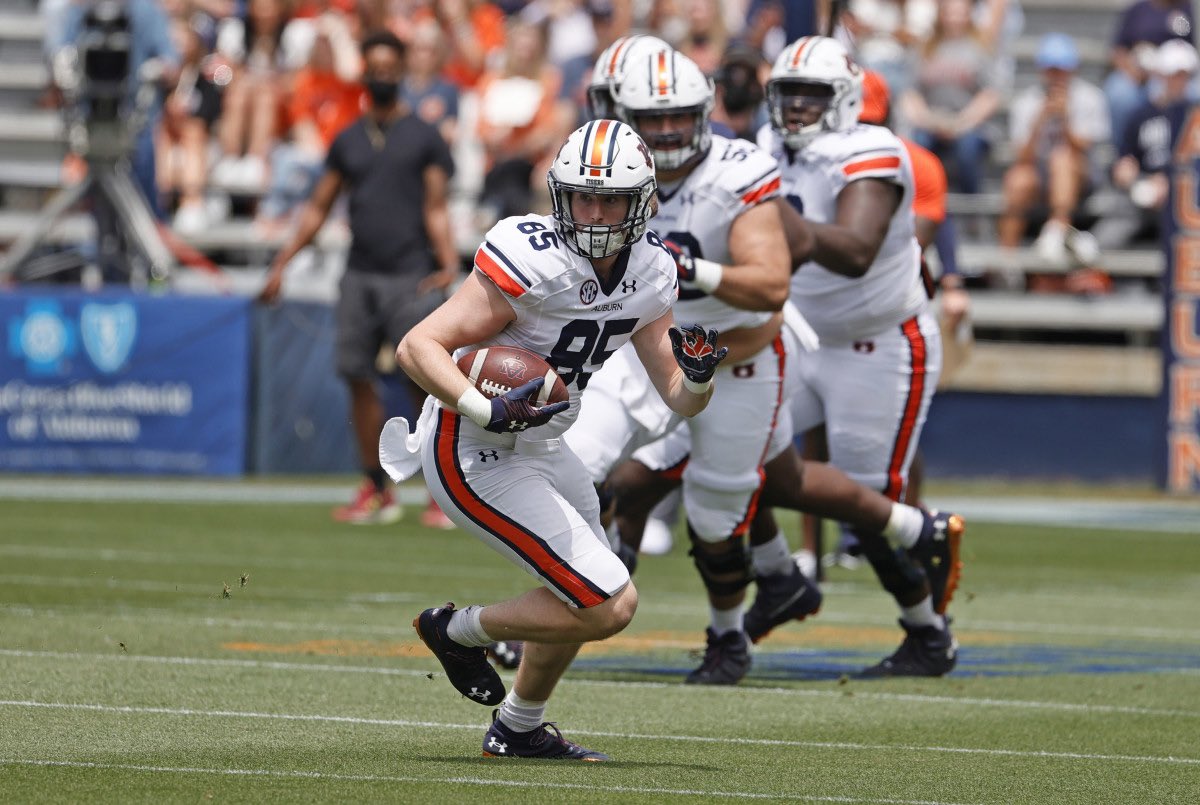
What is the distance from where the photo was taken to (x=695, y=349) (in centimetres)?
530

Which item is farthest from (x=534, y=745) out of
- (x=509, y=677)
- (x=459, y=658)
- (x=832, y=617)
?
(x=832, y=617)

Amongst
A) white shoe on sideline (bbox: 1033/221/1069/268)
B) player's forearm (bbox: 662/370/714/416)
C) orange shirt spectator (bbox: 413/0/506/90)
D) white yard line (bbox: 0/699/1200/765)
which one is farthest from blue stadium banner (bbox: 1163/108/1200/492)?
player's forearm (bbox: 662/370/714/416)

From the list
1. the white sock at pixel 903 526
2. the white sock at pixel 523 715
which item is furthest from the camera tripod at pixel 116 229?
the white sock at pixel 523 715

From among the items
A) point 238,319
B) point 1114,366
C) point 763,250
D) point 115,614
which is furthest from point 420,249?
point 1114,366

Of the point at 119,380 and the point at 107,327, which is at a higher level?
the point at 107,327

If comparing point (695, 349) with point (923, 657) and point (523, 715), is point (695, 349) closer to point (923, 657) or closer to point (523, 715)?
point (523, 715)

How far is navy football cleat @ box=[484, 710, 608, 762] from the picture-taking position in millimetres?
5426

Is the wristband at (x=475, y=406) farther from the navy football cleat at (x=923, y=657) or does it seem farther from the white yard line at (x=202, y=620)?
the white yard line at (x=202, y=620)

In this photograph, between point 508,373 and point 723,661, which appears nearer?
point 508,373

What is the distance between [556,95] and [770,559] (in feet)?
33.4

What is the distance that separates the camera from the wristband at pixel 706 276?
22.3 ft

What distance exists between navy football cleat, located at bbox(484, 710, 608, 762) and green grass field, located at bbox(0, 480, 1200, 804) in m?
0.08

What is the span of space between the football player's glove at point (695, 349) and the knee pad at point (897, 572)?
2283 millimetres

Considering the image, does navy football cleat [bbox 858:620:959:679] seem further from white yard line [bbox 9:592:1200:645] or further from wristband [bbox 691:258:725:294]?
wristband [bbox 691:258:725:294]
